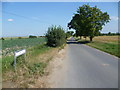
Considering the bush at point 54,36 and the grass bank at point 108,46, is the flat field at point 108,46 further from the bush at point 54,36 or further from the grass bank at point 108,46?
the bush at point 54,36

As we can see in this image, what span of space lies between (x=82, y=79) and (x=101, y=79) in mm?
767

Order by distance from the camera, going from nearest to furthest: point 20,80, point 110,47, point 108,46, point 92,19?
1. point 20,80
2. point 110,47
3. point 108,46
4. point 92,19

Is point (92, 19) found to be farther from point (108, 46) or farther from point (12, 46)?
point (12, 46)

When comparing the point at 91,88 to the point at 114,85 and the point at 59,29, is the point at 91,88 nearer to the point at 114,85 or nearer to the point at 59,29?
the point at 114,85

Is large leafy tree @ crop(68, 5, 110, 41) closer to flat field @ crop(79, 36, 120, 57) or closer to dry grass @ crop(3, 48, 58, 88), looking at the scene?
flat field @ crop(79, 36, 120, 57)

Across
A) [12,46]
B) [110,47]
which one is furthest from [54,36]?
[110,47]

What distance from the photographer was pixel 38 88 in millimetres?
4555

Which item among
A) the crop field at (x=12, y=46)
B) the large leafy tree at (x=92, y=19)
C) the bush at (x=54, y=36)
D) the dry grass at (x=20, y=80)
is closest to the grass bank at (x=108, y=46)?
the large leafy tree at (x=92, y=19)

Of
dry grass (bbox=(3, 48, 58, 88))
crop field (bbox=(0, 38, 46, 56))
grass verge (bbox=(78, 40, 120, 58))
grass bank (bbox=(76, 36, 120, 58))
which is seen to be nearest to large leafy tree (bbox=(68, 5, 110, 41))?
grass bank (bbox=(76, 36, 120, 58))

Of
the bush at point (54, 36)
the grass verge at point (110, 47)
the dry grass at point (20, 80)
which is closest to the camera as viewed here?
the dry grass at point (20, 80)

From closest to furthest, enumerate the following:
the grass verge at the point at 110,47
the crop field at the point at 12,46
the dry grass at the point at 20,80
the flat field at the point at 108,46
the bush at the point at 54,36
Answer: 1. the dry grass at the point at 20,80
2. the grass verge at the point at 110,47
3. the crop field at the point at 12,46
4. the flat field at the point at 108,46
5. the bush at the point at 54,36

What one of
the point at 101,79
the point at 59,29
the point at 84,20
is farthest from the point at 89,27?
the point at 101,79

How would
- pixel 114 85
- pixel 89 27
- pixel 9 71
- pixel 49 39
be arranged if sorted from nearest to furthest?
pixel 114 85 → pixel 9 71 → pixel 49 39 → pixel 89 27

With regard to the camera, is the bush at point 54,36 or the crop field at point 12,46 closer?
the crop field at point 12,46
